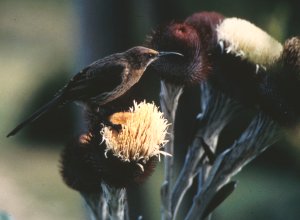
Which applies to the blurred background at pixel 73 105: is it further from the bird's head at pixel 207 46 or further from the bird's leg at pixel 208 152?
the bird's leg at pixel 208 152

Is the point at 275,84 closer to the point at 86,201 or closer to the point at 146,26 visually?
the point at 86,201

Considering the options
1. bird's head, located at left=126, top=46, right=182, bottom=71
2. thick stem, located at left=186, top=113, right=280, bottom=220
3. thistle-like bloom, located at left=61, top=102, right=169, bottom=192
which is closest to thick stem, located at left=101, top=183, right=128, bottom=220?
thistle-like bloom, located at left=61, top=102, right=169, bottom=192

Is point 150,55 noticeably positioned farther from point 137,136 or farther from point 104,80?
point 137,136

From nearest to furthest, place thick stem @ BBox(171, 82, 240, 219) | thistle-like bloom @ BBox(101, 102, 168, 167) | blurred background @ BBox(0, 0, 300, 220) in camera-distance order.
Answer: thistle-like bloom @ BBox(101, 102, 168, 167) < thick stem @ BBox(171, 82, 240, 219) < blurred background @ BBox(0, 0, 300, 220)

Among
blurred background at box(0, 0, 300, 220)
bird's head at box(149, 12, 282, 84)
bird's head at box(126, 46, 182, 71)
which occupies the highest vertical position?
bird's head at box(149, 12, 282, 84)

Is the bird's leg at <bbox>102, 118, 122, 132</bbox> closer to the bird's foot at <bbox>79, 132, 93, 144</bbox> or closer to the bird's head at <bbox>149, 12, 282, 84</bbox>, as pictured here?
the bird's foot at <bbox>79, 132, 93, 144</bbox>
